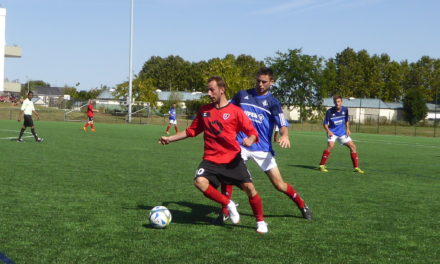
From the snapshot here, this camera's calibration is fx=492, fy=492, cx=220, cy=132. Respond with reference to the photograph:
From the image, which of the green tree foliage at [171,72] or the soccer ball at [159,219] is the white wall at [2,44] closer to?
the green tree foliage at [171,72]

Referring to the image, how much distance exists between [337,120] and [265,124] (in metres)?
7.04

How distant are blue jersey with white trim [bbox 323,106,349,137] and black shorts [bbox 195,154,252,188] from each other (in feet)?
25.8

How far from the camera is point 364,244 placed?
5.52m

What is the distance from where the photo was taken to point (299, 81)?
73562mm

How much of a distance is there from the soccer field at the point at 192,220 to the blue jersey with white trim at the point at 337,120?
5.47 ft

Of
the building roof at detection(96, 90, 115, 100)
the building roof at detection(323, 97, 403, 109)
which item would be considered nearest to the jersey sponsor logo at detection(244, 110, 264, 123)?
the building roof at detection(323, 97, 403, 109)

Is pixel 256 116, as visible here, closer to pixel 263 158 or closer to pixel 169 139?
pixel 263 158

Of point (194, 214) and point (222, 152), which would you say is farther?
point (194, 214)

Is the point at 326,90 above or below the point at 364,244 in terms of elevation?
above

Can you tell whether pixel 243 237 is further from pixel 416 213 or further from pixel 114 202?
pixel 416 213

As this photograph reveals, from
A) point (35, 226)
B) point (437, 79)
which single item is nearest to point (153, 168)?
point (35, 226)

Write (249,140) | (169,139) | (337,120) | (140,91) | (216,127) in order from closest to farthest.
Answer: (249,140) → (216,127) → (169,139) → (337,120) → (140,91)

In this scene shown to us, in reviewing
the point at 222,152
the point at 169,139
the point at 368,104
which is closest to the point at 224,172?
the point at 222,152

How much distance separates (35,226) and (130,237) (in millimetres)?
1261
